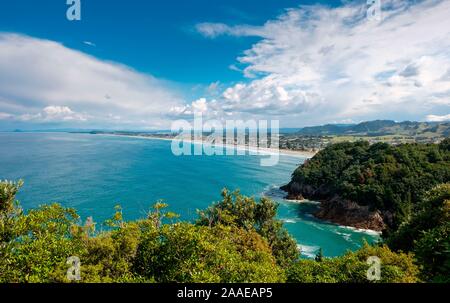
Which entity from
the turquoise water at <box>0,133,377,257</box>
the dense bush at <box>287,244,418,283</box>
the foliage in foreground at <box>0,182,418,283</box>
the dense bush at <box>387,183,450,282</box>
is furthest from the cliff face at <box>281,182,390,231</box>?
the dense bush at <box>287,244,418,283</box>

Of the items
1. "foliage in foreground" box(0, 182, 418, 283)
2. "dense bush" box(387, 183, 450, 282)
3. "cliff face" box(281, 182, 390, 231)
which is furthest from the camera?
"cliff face" box(281, 182, 390, 231)

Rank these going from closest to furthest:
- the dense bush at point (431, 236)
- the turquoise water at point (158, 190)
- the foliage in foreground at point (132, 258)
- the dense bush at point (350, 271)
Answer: the foliage in foreground at point (132, 258) → the dense bush at point (350, 271) → the dense bush at point (431, 236) → the turquoise water at point (158, 190)

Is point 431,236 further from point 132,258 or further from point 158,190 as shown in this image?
point 158,190

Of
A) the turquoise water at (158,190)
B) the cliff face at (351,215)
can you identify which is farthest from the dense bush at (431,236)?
the cliff face at (351,215)

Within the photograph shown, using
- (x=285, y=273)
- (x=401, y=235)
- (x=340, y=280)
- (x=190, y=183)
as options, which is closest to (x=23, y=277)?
(x=285, y=273)

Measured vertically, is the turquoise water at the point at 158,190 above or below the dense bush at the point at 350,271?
below

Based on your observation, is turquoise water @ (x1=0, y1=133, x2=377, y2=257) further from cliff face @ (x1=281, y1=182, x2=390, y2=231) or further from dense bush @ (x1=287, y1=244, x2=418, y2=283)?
dense bush @ (x1=287, y1=244, x2=418, y2=283)

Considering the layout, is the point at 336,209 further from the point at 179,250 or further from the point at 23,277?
the point at 23,277

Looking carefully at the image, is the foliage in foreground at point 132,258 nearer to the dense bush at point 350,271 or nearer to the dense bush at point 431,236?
the dense bush at point 350,271

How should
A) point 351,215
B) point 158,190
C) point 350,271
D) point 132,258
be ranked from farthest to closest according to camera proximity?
point 158,190
point 351,215
point 132,258
point 350,271

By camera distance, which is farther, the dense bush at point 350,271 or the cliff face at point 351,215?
the cliff face at point 351,215

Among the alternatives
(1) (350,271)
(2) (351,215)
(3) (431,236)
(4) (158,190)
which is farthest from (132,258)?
(4) (158,190)

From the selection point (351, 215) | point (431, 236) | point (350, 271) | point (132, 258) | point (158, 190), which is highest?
point (431, 236)
